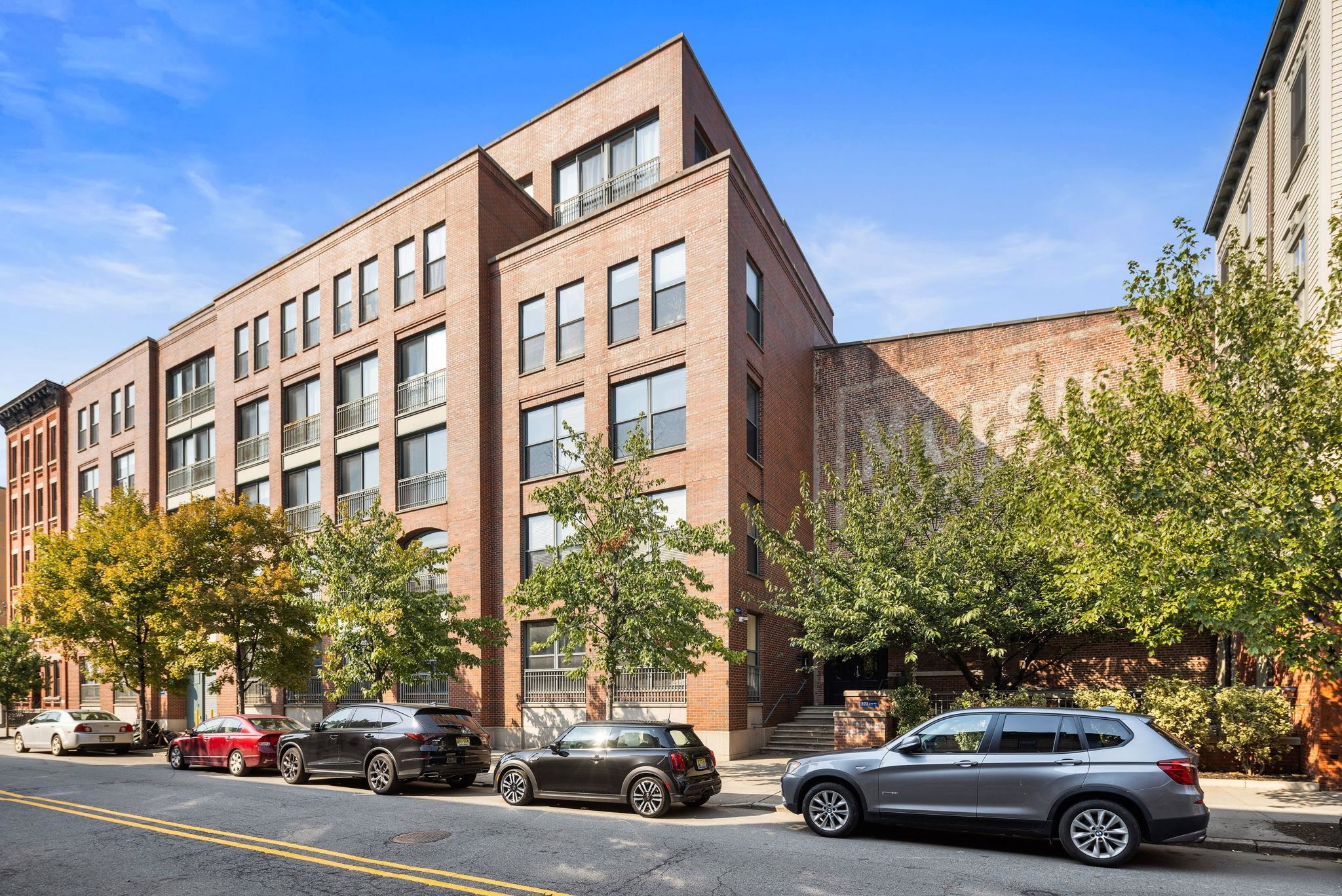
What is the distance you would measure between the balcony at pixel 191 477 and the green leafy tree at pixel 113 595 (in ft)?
21.7

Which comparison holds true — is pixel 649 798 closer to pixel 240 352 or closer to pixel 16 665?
pixel 240 352

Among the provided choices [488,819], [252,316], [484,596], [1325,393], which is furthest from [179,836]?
[252,316]

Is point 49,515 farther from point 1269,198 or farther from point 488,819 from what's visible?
point 1269,198

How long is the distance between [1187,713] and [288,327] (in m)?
29.5

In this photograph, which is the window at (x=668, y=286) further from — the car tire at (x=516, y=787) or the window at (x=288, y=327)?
the window at (x=288, y=327)

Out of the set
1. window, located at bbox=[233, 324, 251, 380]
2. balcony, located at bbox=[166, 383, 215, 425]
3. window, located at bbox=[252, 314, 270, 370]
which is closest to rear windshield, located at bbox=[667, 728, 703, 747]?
window, located at bbox=[252, 314, 270, 370]

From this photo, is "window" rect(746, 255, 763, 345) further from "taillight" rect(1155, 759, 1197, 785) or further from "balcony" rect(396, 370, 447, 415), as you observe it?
"taillight" rect(1155, 759, 1197, 785)

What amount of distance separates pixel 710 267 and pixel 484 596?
1058 cm

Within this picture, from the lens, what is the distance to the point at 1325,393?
11594 mm

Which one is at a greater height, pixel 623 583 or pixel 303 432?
pixel 303 432

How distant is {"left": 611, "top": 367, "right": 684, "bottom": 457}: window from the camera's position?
22.8 m

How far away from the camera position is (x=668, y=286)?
76.7 ft

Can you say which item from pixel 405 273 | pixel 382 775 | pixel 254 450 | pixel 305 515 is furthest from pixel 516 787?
pixel 254 450

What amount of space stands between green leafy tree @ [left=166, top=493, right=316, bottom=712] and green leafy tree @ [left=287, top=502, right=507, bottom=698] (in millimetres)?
2602
